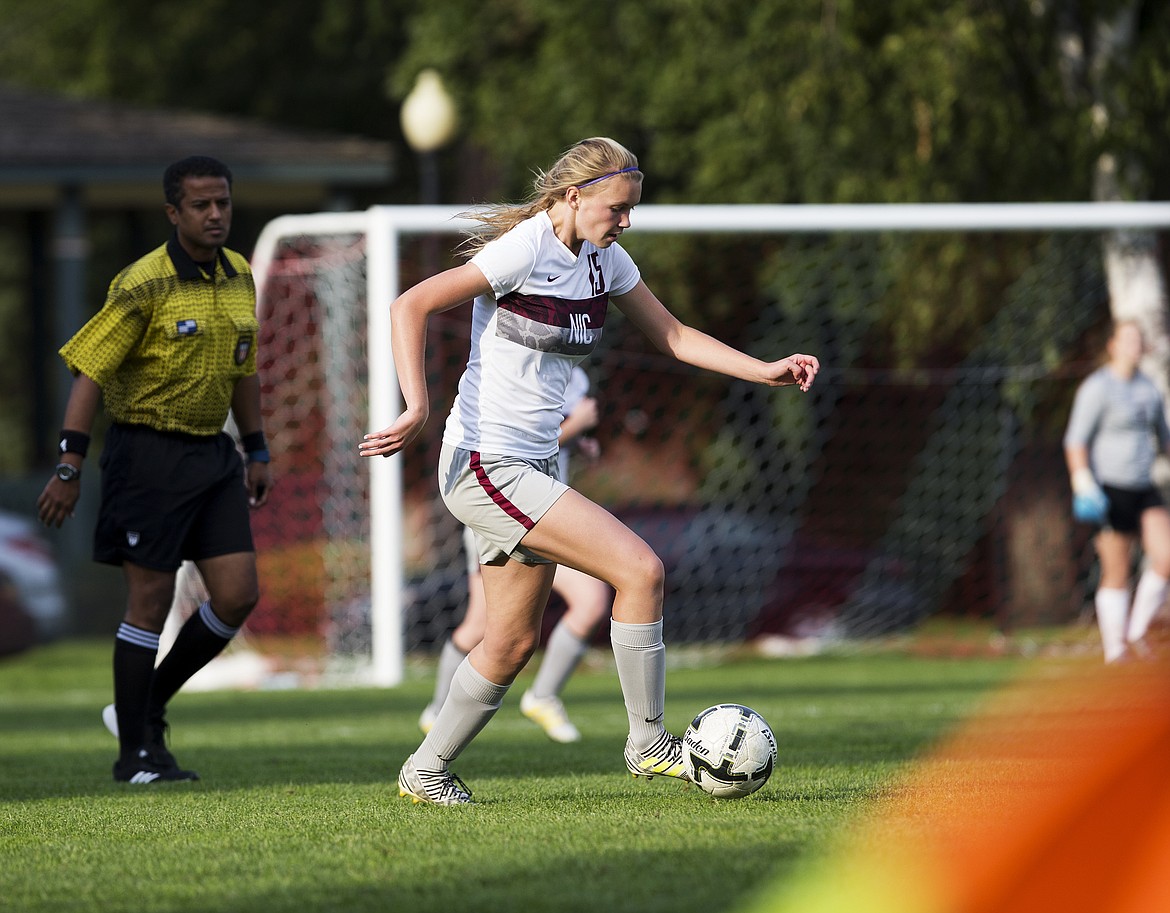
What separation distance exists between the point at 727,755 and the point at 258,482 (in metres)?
2.56

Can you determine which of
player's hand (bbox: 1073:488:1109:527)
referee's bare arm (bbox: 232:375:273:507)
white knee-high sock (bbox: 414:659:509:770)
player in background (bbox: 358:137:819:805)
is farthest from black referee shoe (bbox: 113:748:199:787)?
player's hand (bbox: 1073:488:1109:527)

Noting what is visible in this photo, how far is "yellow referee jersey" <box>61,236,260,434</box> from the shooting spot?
20.0 feet

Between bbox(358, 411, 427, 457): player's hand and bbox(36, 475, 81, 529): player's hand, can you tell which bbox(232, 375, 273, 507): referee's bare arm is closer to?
bbox(36, 475, 81, 529): player's hand

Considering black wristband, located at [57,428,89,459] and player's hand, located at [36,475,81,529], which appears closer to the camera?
player's hand, located at [36,475,81,529]

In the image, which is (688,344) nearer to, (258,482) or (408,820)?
(408,820)

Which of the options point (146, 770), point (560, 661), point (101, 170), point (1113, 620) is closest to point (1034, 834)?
point (146, 770)

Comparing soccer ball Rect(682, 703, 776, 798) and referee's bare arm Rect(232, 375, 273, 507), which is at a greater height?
referee's bare arm Rect(232, 375, 273, 507)

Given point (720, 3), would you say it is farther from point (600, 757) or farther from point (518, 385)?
point (518, 385)

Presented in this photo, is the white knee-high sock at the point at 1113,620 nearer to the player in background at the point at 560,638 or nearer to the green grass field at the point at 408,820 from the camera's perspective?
the green grass field at the point at 408,820

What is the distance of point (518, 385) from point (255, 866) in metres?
1.62

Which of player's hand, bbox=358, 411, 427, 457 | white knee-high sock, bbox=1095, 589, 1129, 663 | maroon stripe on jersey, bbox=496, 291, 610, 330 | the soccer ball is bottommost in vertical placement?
white knee-high sock, bbox=1095, 589, 1129, 663

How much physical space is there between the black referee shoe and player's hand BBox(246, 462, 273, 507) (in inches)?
41.9

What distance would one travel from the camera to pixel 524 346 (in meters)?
5.09

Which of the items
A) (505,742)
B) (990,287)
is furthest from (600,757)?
→ (990,287)
